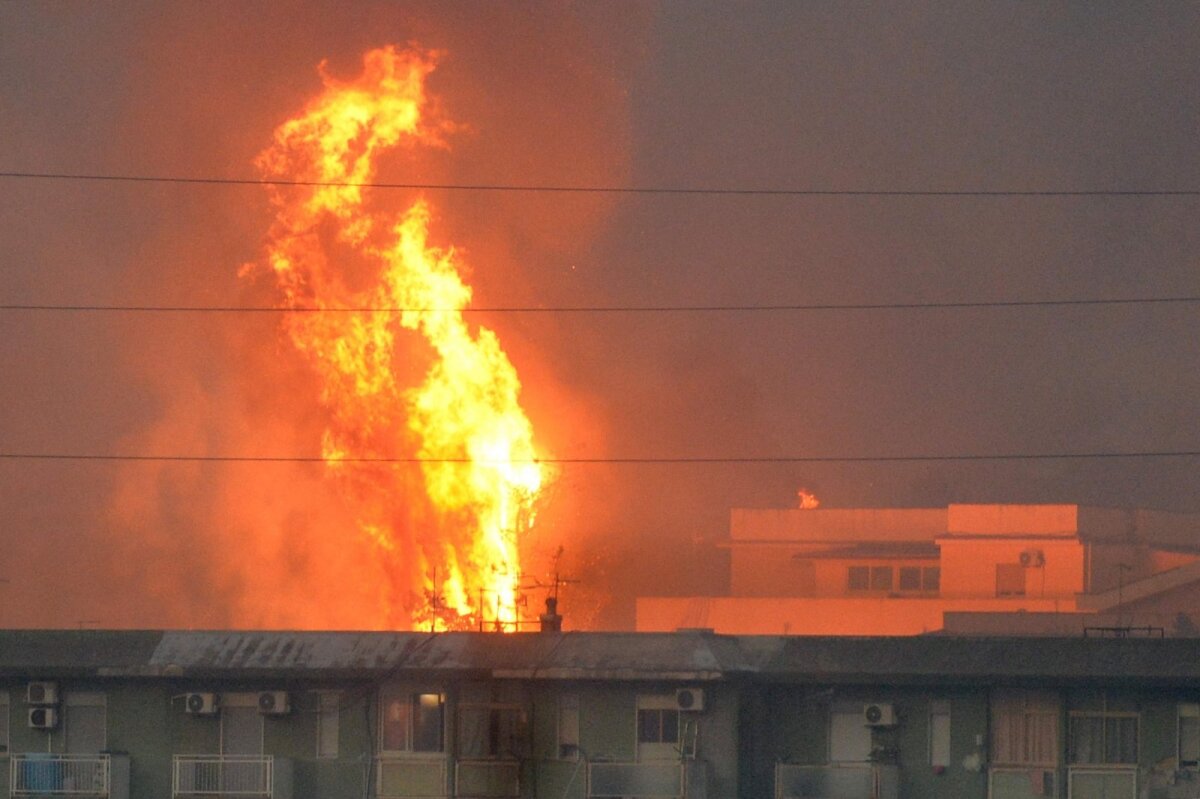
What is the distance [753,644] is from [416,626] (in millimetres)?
44436

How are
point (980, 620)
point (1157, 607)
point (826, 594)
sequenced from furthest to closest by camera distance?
point (826, 594)
point (1157, 607)
point (980, 620)

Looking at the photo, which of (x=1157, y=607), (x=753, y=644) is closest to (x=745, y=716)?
(x=753, y=644)

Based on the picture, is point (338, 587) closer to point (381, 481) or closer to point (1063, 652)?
point (381, 481)

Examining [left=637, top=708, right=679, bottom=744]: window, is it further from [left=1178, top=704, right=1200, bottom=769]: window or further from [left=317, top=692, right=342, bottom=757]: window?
[left=1178, top=704, right=1200, bottom=769]: window

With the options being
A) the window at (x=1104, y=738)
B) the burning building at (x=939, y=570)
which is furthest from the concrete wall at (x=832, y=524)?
the window at (x=1104, y=738)

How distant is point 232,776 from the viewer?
42281 millimetres

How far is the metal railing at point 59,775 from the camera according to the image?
139 feet

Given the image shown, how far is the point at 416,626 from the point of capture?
8462 cm

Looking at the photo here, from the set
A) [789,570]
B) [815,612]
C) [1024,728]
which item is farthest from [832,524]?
[1024,728]

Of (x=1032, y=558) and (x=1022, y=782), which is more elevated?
(x=1032, y=558)

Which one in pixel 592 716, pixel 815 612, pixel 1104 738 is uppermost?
pixel 815 612

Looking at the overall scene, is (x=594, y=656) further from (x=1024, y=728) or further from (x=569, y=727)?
(x=1024, y=728)

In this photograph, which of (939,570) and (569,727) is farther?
(939,570)

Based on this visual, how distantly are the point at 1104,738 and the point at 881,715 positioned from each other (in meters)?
4.18
